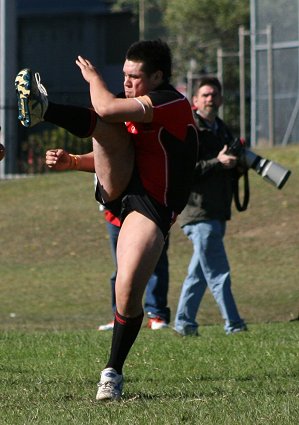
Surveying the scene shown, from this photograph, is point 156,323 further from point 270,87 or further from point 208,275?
point 270,87

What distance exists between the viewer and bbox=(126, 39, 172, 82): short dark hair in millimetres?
6852

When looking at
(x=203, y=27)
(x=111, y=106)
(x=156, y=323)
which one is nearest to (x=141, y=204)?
(x=111, y=106)

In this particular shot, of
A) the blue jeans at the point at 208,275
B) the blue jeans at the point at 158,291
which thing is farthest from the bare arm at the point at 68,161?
the blue jeans at the point at 158,291

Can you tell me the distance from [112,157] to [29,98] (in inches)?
24.7

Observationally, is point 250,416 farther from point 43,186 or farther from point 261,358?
point 43,186

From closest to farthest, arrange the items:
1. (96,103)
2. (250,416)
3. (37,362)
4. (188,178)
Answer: (250,416), (96,103), (188,178), (37,362)

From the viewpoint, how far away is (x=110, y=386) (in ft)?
21.7

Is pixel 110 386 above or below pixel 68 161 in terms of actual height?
below

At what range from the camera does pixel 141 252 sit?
21.8 ft

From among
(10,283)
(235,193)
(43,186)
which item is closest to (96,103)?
(235,193)

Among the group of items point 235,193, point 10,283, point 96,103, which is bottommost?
point 10,283

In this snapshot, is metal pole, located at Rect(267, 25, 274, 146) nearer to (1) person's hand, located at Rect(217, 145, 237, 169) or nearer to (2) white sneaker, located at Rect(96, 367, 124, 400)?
(1) person's hand, located at Rect(217, 145, 237, 169)

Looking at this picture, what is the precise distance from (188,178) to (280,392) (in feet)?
4.16

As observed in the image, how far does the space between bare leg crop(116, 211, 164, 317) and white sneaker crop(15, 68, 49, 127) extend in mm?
838
